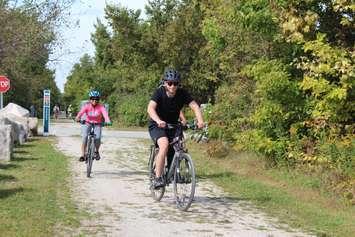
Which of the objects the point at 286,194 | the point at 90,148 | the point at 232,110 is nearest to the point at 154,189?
the point at 286,194

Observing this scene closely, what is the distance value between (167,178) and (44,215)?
2.12m

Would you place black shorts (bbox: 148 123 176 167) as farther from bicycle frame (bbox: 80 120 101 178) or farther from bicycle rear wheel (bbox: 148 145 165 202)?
bicycle frame (bbox: 80 120 101 178)

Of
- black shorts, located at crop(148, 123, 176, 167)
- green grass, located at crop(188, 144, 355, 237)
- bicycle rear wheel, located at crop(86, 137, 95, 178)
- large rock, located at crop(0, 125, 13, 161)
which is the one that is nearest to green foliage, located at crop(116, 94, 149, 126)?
green grass, located at crop(188, 144, 355, 237)

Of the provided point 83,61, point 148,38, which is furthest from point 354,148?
point 83,61

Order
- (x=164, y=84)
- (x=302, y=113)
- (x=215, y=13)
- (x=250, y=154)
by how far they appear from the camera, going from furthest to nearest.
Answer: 1. (x=215, y=13)
2. (x=250, y=154)
3. (x=302, y=113)
4. (x=164, y=84)

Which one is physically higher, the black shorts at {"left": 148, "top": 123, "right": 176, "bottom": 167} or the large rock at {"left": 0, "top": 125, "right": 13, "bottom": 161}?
the black shorts at {"left": 148, "top": 123, "right": 176, "bottom": 167}

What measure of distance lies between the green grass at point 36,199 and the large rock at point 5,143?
0.82ft

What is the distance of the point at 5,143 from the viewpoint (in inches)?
613

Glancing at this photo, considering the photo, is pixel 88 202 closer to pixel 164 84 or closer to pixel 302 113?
pixel 164 84

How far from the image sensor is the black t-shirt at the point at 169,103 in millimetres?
9805

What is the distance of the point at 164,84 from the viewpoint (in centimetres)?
979

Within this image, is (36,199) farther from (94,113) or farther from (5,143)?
(5,143)

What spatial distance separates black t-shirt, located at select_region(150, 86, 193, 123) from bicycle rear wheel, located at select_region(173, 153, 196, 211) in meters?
0.73

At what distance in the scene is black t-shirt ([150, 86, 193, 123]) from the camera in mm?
9805
